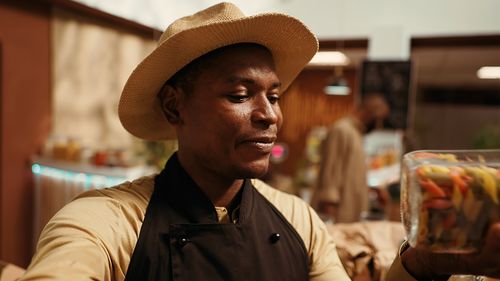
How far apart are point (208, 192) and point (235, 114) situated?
0.77 feet

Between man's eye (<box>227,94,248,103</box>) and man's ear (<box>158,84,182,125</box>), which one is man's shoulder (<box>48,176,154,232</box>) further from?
man's eye (<box>227,94,248,103</box>)

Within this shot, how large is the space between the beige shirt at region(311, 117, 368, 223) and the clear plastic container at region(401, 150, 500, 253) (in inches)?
106

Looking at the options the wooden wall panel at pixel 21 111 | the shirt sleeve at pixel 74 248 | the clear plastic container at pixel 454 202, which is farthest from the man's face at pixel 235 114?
the wooden wall panel at pixel 21 111

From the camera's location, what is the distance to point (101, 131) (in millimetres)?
5156

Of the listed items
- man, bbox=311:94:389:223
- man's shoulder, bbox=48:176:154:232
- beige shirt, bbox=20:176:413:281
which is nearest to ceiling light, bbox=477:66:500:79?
man, bbox=311:94:389:223

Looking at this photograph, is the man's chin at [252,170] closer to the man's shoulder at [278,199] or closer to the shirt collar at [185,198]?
the shirt collar at [185,198]

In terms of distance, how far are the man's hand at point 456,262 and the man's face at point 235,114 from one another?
38 centimetres

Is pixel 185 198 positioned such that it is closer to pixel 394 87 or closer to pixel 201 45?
pixel 201 45

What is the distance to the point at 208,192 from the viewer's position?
1.10 metres

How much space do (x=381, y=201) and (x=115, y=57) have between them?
3574 millimetres

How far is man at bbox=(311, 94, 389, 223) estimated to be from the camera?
134 inches

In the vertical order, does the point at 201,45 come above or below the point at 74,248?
above

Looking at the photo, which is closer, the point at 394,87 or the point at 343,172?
the point at 343,172

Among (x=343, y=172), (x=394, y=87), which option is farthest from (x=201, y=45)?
(x=394, y=87)
